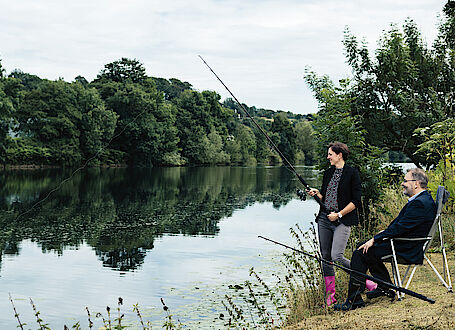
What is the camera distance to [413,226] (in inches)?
203

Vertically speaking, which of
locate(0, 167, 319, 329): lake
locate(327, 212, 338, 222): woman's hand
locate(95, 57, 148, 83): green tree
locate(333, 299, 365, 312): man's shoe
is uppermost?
locate(95, 57, 148, 83): green tree

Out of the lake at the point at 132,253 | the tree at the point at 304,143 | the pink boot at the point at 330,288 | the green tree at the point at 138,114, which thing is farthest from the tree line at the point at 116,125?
the pink boot at the point at 330,288

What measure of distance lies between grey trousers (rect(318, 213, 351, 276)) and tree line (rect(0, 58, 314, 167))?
2969cm

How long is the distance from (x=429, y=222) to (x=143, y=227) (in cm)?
1235

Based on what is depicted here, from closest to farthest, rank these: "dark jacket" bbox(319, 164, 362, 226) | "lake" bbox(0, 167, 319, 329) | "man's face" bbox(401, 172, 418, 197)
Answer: "man's face" bbox(401, 172, 418, 197), "dark jacket" bbox(319, 164, 362, 226), "lake" bbox(0, 167, 319, 329)

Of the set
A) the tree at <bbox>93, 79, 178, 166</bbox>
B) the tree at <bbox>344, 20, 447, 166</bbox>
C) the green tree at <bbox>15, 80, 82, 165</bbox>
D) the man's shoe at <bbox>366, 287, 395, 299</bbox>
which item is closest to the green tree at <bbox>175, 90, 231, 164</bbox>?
the tree at <bbox>93, 79, 178, 166</bbox>

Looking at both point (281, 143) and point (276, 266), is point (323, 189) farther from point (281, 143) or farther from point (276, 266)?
point (281, 143)

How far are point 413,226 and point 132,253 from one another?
848cm

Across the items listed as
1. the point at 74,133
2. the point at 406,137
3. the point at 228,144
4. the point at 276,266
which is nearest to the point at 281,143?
the point at 228,144

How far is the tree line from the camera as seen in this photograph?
52.6m

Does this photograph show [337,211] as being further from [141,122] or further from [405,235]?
[141,122]

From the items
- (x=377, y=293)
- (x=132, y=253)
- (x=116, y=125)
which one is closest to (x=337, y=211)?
(x=377, y=293)

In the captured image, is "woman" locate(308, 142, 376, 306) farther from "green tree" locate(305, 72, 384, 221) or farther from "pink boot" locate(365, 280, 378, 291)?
"green tree" locate(305, 72, 384, 221)

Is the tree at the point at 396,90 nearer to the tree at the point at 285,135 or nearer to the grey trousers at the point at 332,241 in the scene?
the grey trousers at the point at 332,241
